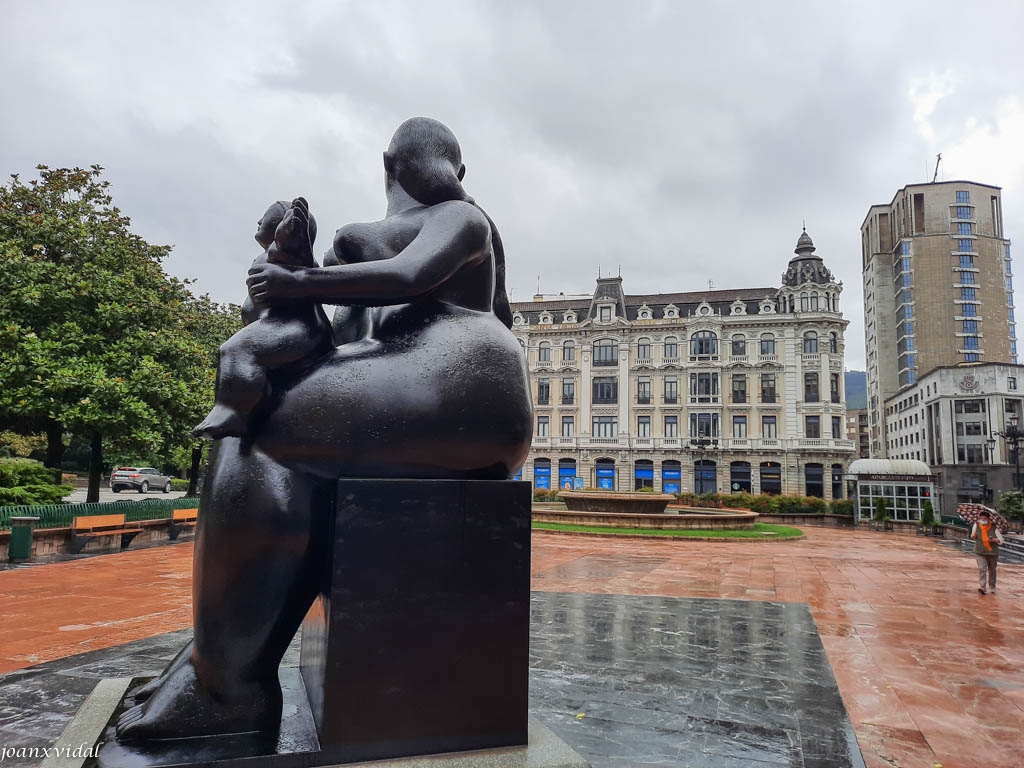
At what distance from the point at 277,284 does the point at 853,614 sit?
7952mm

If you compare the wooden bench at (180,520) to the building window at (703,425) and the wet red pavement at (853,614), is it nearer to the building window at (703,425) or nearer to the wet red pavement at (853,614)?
the wet red pavement at (853,614)

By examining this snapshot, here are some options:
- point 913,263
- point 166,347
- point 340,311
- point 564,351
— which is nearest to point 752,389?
point 564,351

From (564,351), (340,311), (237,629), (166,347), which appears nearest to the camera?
(237,629)

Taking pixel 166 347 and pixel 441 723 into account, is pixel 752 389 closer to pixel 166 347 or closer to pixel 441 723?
pixel 166 347

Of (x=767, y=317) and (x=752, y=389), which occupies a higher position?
(x=767, y=317)

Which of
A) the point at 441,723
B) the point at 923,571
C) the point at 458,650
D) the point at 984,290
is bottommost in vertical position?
the point at 923,571

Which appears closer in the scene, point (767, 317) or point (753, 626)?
point (753, 626)

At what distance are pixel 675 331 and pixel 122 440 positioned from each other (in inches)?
1477

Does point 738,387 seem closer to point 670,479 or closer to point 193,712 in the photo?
point 670,479

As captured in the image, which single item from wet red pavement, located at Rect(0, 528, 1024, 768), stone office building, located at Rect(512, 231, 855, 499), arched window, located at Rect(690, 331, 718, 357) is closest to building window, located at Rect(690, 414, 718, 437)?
stone office building, located at Rect(512, 231, 855, 499)

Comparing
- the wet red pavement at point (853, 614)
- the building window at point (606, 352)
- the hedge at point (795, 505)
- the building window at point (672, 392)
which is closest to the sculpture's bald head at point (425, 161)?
the wet red pavement at point (853, 614)

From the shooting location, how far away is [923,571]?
12.6 metres

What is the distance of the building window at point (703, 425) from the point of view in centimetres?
4430

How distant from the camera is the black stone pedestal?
5.54 ft
